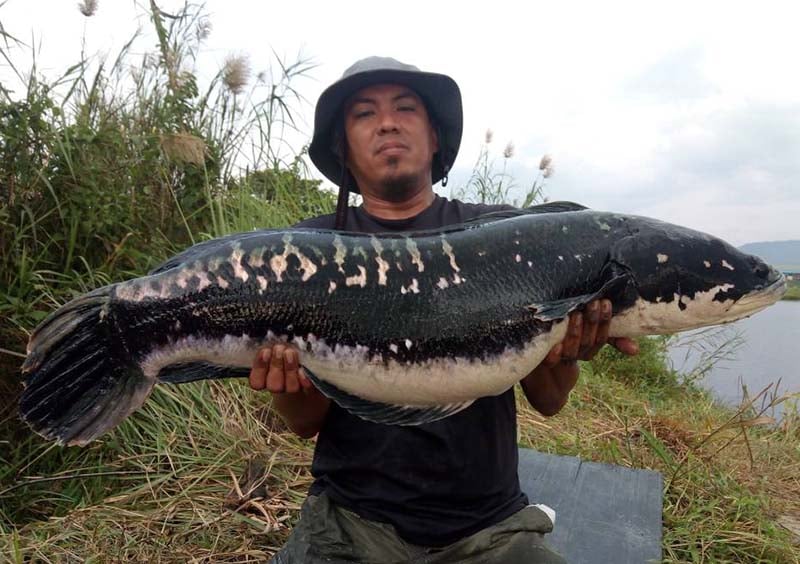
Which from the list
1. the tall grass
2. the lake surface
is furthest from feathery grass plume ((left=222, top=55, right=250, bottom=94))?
the lake surface

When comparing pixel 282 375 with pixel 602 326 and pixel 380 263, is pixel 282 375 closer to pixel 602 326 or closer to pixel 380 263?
pixel 380 263

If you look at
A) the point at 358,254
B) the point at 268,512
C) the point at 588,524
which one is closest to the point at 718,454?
the point at 588,524

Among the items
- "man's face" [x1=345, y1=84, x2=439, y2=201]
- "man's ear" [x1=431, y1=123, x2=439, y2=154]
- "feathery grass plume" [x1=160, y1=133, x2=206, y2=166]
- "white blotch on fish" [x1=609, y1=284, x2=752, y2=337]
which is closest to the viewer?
"white blotch on fish" [x1=609, y1=284, x2=752, y2=337]

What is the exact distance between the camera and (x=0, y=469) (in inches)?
131

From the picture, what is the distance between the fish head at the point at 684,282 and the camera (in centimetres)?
A: 201

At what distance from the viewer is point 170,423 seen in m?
3.70

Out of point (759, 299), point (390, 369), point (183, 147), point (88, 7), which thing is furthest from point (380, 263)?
point (88, 7)

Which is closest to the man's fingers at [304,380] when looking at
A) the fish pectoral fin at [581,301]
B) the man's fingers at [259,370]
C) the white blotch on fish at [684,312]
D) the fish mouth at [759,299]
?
the man's fingers at [259,370]

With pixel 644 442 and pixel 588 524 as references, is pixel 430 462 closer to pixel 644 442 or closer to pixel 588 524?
pixel 588 524

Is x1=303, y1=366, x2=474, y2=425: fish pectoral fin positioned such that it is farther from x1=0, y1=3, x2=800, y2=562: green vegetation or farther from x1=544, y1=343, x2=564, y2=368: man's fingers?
x1=0, y1=3, x2=800, y2=562: green vegetation

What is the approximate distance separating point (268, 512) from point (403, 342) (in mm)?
1744

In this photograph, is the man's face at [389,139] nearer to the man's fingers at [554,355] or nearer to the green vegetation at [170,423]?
the man's fingers at [554,355]

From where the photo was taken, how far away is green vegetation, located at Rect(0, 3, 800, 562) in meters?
2.95

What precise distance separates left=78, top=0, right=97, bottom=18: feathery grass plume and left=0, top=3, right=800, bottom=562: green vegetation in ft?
1.06
